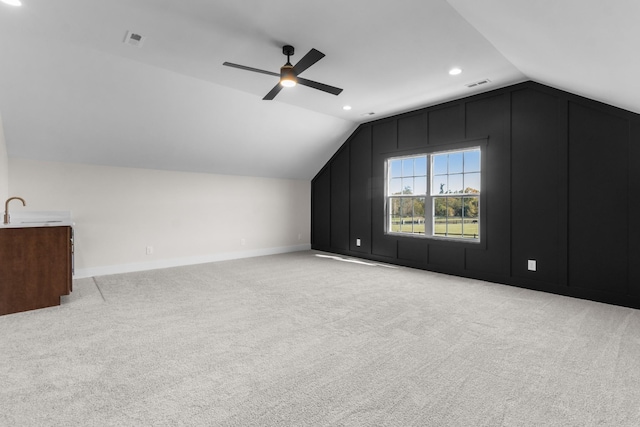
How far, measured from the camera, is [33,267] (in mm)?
3219

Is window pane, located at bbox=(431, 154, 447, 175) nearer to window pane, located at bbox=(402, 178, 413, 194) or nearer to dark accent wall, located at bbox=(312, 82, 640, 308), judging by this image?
dark accent wall, located at bbox=(312, 82, 640, 308)

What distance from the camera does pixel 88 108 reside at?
3982 millimetres

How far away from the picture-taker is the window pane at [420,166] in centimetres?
538

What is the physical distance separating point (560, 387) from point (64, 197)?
605cm

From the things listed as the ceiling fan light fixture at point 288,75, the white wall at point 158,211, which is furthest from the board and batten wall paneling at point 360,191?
the ceiling fan light fixture at point 288,75

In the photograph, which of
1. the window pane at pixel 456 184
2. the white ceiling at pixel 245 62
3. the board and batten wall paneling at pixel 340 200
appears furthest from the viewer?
the board and batten wall paneling at pixel 340 200

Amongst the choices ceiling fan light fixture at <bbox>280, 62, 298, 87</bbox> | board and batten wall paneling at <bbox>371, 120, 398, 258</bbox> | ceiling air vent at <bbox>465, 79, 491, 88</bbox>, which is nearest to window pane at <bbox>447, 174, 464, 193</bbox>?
board and batten wall paneling at <bbox>371, 120, 398, 258</bbox>

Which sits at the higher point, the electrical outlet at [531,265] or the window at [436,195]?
the window at [436,195]

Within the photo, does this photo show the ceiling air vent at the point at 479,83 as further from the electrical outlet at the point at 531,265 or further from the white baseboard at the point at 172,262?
the white baseboard at the point at 172,262

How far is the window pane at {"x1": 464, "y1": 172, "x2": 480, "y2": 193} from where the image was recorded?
4770mm

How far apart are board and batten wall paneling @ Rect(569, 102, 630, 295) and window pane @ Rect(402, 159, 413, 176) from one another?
2.29 m

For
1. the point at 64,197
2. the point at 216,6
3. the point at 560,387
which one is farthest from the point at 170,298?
the point at 560,387

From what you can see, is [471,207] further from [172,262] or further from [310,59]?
[172,262]

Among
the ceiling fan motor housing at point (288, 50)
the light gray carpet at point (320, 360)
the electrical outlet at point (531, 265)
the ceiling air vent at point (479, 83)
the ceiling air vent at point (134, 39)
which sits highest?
the ceiling air vent at point (479, 83)
